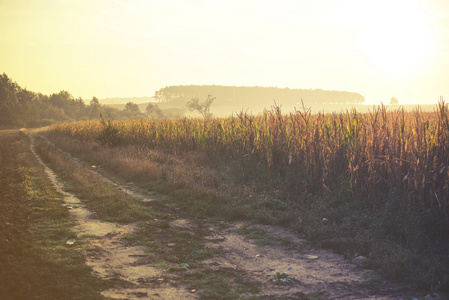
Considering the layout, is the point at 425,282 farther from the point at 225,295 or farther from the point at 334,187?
the point at 334,187

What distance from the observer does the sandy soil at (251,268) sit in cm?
508

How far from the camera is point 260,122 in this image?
14.2 meters

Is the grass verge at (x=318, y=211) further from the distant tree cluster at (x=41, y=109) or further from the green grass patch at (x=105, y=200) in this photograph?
the distant tree cluster at (x=41, y=109)

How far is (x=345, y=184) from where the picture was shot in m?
9.48

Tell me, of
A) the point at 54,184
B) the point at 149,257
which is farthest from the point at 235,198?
the point at 54,184

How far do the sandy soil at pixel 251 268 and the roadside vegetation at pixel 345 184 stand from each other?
473 millimetres

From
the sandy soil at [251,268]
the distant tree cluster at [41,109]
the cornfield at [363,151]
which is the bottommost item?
the sandy soil at [251,268]

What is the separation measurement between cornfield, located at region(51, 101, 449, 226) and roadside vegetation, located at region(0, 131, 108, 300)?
655 centimetres

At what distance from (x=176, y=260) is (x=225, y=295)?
1627 millimetres

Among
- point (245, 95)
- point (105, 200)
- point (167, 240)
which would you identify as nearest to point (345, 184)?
point (167, 240)

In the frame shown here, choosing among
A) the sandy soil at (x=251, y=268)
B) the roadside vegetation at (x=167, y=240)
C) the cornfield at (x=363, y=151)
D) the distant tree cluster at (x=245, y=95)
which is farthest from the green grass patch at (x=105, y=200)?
the distant tree cluster at (x=245, y=95)

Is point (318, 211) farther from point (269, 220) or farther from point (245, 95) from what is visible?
point (245, 95)

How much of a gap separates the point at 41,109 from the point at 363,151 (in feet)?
321

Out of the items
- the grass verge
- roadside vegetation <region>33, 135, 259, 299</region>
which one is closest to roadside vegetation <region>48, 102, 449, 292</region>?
the grass verge
